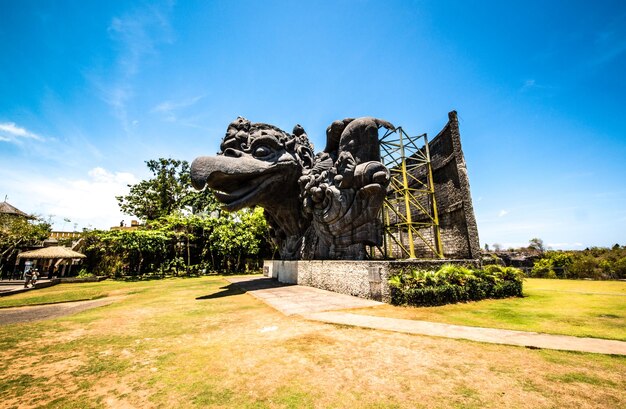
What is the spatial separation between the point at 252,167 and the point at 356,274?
508 centimetres

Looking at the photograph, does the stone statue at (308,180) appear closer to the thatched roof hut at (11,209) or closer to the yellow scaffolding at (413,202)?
the yellow scaffolding at (413,202)

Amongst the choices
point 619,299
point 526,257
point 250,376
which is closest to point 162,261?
point 250,376

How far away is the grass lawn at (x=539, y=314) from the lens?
3747 mm

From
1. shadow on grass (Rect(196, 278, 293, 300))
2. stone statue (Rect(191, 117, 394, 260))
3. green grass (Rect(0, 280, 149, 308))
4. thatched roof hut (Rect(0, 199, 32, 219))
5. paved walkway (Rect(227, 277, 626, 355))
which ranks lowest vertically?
Answer: green grass (Rect(0, 280, 149, 308))

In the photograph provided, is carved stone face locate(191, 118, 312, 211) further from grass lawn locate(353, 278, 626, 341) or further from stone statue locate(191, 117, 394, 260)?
grass lawn locate(353, 278, 626, 341)

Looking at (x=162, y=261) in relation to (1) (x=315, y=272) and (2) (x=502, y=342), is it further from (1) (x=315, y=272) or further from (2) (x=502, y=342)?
(2) (x=502, y=342)

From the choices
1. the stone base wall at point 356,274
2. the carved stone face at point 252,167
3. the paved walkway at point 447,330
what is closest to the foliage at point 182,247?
the carved stone face at point 252,167

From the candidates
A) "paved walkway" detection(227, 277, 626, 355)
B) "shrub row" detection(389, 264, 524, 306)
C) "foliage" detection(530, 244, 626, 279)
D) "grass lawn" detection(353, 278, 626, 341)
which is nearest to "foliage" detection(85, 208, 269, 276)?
"paved walkway" detection(227, 277, 626, 355)

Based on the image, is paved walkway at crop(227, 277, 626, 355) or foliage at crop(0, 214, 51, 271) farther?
foliage at crop(0, 214, 51, 271)

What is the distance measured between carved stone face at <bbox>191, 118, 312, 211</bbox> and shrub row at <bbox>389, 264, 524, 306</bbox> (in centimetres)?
560

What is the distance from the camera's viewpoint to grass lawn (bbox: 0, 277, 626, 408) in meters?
2.02

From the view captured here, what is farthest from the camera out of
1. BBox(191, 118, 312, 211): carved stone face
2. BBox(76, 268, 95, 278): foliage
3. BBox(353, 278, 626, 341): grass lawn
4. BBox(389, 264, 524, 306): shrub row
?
BBox(76, 268, 95, 278): foliage

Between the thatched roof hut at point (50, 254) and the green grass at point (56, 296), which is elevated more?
the thatched roof hut at point (50, 254)

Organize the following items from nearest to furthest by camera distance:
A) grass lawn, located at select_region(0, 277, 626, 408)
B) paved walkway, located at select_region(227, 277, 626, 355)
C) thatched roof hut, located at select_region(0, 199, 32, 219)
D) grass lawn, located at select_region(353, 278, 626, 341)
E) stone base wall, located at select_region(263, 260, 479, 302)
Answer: grass lawn, located at select_region(0, 277, 626, 408) < paved walkway, located at select_region(227, 277, 626, 355) < grass lawn, located at select_region(353, 278, 626, 341) < stone base wall, located at select_region(263, 260, 479, 302) < thatched roof hut, located at select_region(0, 199, 32, 219)
